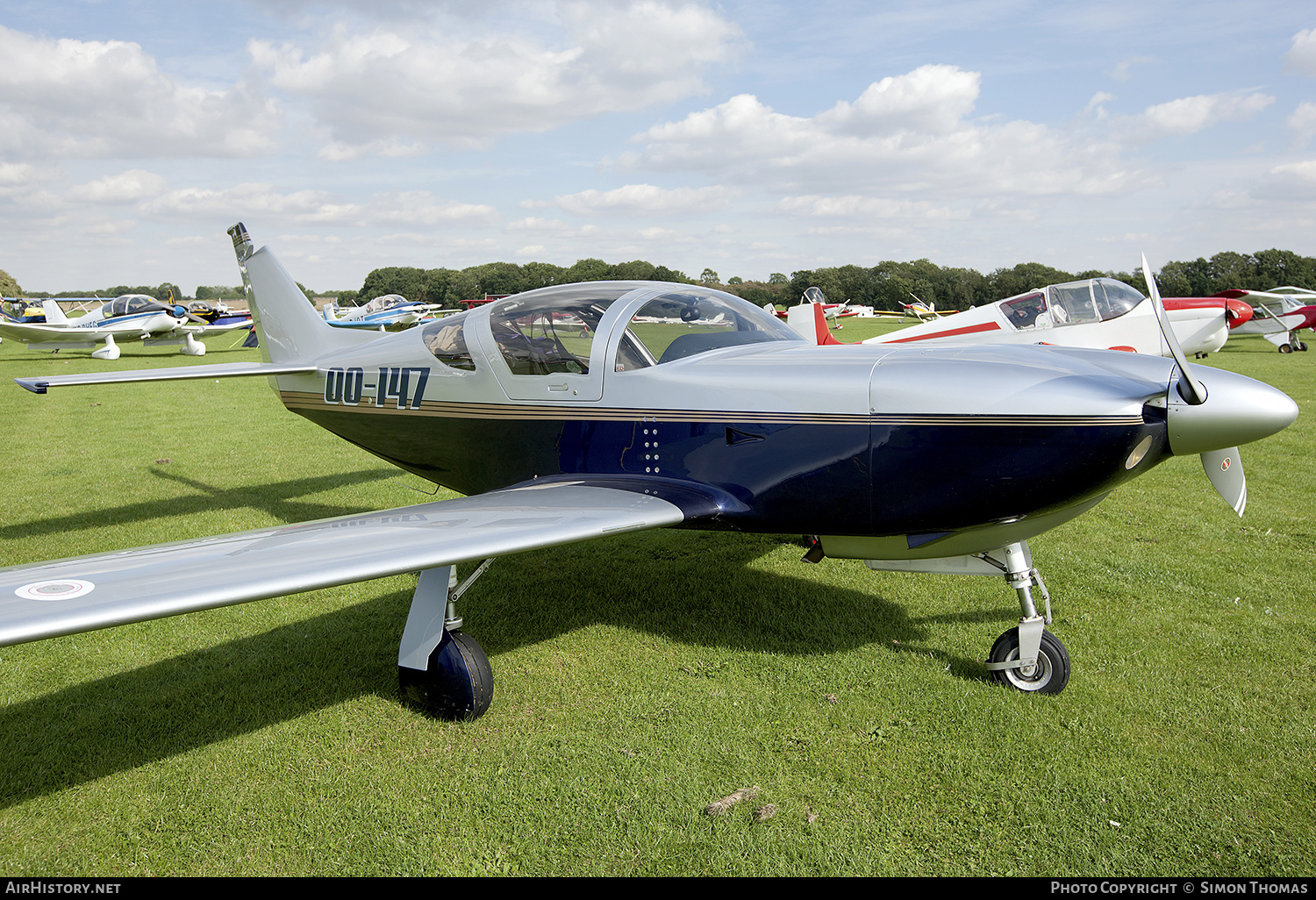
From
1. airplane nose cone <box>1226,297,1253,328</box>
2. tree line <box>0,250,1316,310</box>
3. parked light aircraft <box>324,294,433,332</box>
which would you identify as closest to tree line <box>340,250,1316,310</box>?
tree line <box>0,250,1316,310</box>

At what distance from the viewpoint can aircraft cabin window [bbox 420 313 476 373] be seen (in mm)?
4883

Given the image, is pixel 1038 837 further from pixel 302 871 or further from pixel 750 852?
pixel 302 871

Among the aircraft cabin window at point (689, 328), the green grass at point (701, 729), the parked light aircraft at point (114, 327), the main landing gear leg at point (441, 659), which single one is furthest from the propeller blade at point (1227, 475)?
the parked light aircraft at point (114, 327)

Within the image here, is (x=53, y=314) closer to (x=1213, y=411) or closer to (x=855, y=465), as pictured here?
(x=855, y=465)

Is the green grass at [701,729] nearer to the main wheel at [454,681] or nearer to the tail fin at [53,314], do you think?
the main wheel at [454,681]

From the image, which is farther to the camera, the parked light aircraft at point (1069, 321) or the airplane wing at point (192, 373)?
the parked light aircraft at point (1069, 321)

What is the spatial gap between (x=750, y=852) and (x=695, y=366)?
2.37 meters

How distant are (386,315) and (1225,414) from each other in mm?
39641

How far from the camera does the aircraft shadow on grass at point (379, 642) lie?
3.46 metres

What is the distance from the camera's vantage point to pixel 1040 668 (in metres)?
3.83

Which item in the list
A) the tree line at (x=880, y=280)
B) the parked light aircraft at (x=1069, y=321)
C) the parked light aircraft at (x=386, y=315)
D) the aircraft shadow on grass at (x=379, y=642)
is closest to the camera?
Answer: the aircraft shadow on grass at (x=379, y=642)

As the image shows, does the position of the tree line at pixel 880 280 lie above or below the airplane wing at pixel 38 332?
above

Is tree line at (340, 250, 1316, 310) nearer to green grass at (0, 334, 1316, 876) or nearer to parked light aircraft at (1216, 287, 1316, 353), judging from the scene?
parked light aircraft at (1216, 287, 1316, 353)
